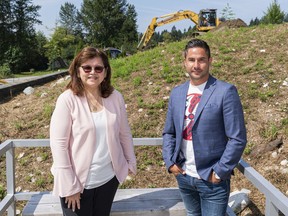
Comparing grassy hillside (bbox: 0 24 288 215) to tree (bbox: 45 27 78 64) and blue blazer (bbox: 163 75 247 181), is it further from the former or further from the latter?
tree (bbox: 45 27 78 64)

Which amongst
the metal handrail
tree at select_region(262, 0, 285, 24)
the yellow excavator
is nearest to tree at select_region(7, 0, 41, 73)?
the yellow excavator

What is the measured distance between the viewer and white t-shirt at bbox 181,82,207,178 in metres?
2.17

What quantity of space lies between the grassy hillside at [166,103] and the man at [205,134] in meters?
2.18

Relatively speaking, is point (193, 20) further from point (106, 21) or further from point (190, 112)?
point (106, 21)

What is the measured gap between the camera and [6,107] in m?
7.86

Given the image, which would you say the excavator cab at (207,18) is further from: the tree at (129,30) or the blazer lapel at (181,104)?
the tree at (129,30)

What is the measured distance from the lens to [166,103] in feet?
21.2

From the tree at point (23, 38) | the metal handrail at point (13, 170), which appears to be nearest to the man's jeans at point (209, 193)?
the metal handrail at point (13, 170)

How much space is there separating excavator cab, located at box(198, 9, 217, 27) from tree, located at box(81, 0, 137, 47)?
35927 millimetres

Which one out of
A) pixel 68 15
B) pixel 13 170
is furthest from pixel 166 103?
pixel 68 15

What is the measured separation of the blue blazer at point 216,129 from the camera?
200 centimetres

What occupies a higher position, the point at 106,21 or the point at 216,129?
the point at 106,21

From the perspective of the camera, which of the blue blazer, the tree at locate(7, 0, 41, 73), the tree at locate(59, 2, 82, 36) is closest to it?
the blue blazer

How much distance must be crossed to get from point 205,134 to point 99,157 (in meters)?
0.70
